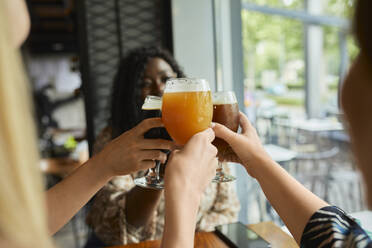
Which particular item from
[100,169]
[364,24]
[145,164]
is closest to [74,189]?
[100,169]

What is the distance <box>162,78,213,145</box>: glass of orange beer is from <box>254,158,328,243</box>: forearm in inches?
8.1

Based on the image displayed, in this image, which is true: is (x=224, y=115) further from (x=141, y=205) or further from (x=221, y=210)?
(x=221, y=210)

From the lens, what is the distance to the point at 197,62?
268 centimetres

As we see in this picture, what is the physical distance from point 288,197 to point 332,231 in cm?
14

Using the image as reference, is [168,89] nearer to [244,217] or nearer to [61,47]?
[244,217]

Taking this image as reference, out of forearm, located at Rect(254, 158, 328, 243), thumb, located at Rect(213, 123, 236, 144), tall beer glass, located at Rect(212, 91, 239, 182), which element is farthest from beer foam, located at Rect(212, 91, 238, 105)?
forearm, located at Rect(254, 158, 328, 243)

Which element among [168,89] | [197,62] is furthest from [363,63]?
[197,62]

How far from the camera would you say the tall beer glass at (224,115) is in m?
1.08

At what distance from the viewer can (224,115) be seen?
109cm

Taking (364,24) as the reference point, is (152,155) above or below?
below

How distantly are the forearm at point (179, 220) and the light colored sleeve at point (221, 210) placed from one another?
1055mm

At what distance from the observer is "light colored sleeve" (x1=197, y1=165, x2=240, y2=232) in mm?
1792

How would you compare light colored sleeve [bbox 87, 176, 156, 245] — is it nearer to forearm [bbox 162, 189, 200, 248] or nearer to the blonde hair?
forearm [bbox 162, 189, 200, 248]

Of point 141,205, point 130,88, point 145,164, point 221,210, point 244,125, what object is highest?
point 130,88
